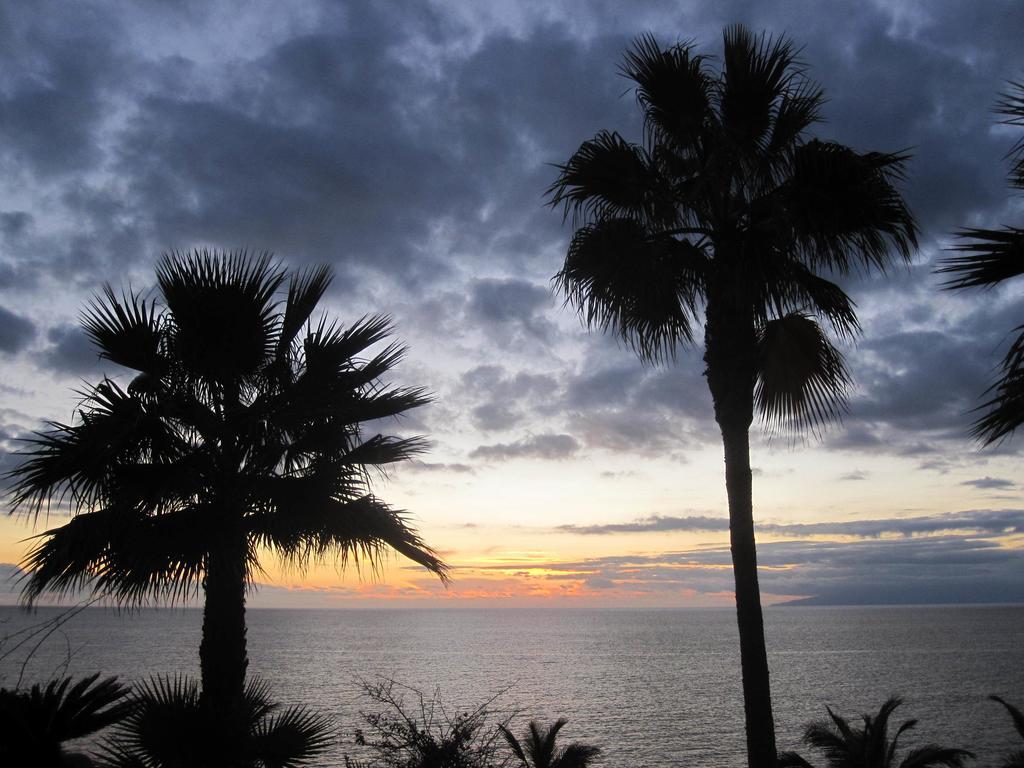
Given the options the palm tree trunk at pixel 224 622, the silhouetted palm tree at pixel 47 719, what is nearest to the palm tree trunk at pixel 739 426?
the palm tree trunk at pixel 224 622

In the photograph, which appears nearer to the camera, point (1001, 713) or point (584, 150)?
point (584, 150)

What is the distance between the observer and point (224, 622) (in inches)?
343

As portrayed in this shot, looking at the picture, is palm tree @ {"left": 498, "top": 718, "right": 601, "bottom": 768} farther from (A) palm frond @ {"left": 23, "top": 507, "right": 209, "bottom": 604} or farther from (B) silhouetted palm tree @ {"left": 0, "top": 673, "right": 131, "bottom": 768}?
(B) silhouetted palm tree @ {"left": 0, "top": 673, "right": 131, "bottom": 768}

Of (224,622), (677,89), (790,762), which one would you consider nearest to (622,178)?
(677,89)

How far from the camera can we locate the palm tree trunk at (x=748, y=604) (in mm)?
8234

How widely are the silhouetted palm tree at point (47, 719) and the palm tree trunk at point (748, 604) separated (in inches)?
225

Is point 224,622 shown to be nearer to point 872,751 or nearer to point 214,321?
point 214,321

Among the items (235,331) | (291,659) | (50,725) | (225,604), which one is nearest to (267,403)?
(235,331)

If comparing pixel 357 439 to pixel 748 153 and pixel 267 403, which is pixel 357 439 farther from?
pixel 748 153

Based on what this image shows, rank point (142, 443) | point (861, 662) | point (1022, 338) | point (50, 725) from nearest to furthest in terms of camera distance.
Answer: point (50, 725) < point (1022, 338) < point (142, 443) < point (861, 662)

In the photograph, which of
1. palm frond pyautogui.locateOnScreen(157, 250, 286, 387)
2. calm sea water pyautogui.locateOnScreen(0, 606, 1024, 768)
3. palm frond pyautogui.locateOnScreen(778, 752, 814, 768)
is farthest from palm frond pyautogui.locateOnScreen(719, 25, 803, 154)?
calm sea water pyautogui.locateOnScreen(0, 606, 1024, 768)

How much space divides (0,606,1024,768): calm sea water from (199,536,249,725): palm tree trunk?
1503 centimetres

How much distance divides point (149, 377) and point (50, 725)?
4568mm

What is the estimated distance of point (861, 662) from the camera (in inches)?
4712
